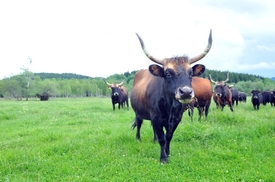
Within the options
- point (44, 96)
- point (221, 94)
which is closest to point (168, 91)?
point (221, 94)

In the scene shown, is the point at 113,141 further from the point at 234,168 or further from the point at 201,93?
the point at 201,93

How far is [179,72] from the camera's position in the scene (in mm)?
5254

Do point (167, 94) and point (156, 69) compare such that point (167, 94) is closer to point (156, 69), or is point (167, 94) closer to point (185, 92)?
point (156, 69)

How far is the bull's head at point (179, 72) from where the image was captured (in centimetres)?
483

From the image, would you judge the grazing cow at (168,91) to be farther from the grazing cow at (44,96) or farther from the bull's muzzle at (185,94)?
the grazing cow at (44,96)

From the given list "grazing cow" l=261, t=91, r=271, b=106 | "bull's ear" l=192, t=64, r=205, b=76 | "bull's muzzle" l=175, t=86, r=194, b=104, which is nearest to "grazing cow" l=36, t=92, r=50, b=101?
"grazing cow" l=261, t=91, r=271, b=106

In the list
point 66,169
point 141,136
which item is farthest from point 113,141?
point 66,169

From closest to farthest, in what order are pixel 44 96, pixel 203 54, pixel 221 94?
pixel 203 54
pixel 221 94
pixel 44 96

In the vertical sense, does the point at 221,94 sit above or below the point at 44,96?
above

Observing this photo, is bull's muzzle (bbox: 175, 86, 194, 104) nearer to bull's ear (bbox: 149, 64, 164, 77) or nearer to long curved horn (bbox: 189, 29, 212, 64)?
bull's ear (bbox: 149, 64, 164, 77)

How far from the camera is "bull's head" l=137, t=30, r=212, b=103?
15.9ft

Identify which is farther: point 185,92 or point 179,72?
point 179,72

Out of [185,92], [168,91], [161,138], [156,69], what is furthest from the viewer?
[161,138]

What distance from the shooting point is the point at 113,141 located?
776cm
